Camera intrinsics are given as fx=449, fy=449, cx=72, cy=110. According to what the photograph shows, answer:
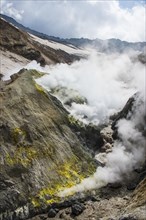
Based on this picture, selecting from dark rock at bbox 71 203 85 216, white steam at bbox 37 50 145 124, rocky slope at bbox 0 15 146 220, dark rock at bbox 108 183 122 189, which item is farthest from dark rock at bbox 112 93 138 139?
dark rock at bbox 71 203 85 216

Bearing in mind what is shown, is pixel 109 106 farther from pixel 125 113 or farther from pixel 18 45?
pixel 18 45

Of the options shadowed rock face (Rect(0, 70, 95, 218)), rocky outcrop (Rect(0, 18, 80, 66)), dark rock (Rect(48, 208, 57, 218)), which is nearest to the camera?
dark rock (Rect(48, 208, 57, 218))

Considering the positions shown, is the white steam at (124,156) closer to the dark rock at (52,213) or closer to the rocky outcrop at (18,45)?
the dark rock at (52,213)

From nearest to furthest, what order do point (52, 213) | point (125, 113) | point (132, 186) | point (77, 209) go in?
point (77, 209) → point (52, 213) → point (132, 186) → point (125, 113)

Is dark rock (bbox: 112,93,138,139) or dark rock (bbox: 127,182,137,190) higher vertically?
dark rock (bbox: 112,93,138,139)

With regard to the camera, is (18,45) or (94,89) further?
(18,45)

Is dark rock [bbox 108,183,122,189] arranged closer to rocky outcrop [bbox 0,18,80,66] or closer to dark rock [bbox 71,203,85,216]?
dark rock [bbox 71,203,85,216]

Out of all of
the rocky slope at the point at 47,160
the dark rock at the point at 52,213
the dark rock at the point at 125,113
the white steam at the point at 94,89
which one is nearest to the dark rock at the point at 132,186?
the rocky slope at the point at 47,160

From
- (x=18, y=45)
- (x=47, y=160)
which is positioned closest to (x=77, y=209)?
(x=47, y=160)
